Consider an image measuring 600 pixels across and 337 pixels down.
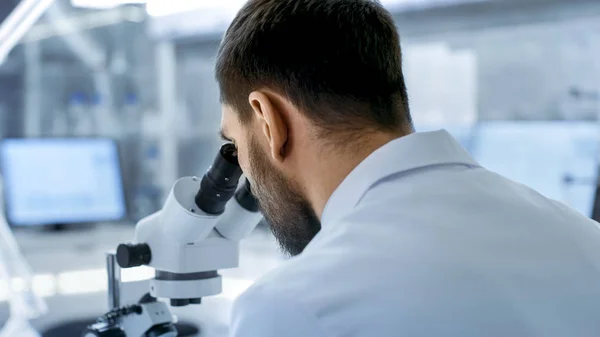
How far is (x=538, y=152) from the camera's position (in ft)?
7.49

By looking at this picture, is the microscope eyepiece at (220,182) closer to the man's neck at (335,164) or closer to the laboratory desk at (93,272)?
the laboratory desk at (93,272)

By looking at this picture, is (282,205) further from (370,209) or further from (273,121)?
(370,209)

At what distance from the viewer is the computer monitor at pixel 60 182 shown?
2.11 metres

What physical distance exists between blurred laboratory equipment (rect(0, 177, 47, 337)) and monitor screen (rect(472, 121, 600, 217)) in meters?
1.42

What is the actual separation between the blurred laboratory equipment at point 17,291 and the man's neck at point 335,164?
3.05ft

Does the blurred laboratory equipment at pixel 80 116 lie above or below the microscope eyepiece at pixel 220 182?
below

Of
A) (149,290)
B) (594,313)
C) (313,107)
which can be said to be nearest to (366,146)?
(313,107)

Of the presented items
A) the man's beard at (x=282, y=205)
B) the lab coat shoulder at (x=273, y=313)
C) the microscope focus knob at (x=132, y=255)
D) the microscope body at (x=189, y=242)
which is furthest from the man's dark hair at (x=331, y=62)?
the microscope focus knob at (x=132, y=255)

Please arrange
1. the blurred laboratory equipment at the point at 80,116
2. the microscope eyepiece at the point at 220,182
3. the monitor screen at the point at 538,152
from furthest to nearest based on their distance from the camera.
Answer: the blurred laboratory equipment at the point at 80,116 < the monitor screen at the point at 538,152 < the microscope eyepiece at the point at 220,182

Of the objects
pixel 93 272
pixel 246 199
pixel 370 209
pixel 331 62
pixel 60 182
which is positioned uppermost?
pixel 331 62

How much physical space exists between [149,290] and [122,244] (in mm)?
159

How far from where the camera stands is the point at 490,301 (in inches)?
22.6

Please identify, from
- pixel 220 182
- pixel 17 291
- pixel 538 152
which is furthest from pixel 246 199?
pixel 538 152

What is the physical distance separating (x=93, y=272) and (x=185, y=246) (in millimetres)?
994
